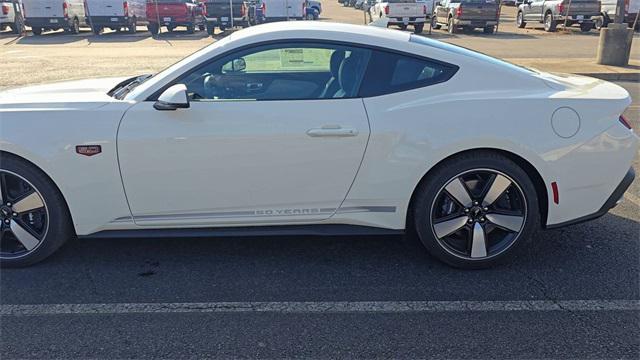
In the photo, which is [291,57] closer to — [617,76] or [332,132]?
[332,132]

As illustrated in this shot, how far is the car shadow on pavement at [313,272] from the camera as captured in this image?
3.25 m

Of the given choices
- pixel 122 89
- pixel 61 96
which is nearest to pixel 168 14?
pixel 122 89

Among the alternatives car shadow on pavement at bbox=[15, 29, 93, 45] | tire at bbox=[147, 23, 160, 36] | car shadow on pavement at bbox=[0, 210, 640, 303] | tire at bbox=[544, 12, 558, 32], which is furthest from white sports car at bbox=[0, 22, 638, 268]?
tire at bbox=[544, 12, 558, 32]

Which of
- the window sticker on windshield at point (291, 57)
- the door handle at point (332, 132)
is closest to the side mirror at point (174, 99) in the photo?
the window sticker on windshield at point (291, 57)

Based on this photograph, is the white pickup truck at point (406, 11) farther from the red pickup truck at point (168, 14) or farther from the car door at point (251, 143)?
the car door at point (251, 143)

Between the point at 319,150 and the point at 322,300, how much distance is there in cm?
91

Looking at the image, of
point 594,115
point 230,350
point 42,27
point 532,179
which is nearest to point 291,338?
point 230,350

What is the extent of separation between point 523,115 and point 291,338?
195 centimetres

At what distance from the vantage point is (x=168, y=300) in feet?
Answer: 10.4

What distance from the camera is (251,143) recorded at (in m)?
3.27

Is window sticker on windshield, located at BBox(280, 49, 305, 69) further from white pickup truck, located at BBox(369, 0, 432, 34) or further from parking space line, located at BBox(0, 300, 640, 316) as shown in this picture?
white pickup truck, located at BBox(369, 0, 432, 34)

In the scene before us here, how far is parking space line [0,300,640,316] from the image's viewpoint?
121 inches

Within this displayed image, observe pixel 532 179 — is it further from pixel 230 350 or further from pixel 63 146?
pixel 63 146

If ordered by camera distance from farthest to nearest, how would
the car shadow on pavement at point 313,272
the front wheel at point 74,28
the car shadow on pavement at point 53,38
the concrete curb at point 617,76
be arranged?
1. the front wheel at point 74,28
2. the car shadow on pavement at point 53,38
3. the concrete curb at point 617,76
4. the car shadow on pavement at point 313,272
